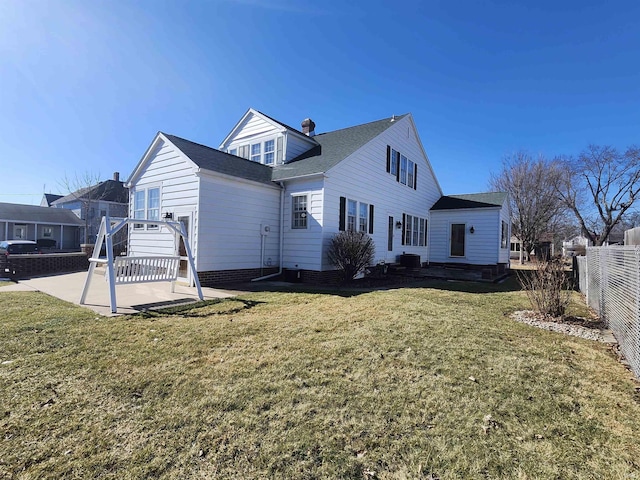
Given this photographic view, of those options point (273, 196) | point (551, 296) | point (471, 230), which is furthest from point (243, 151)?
point (551, 296)

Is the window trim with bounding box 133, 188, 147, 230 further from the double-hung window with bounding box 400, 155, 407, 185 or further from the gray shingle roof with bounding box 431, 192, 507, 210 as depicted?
the gray shingle roof with bounding box 431, 192, 507, 210

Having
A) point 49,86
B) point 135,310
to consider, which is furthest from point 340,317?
point 49,86

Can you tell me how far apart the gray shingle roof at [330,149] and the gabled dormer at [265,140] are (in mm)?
472

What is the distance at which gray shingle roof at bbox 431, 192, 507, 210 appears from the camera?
52.9ft

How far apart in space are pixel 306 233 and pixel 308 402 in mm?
8331

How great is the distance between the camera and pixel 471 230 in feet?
53.6

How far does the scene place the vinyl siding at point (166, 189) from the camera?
9539mm

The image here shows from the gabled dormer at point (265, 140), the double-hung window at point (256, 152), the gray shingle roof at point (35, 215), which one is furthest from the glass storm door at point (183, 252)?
the gray shingle roof at point (35, 215)

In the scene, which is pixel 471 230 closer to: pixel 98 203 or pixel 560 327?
pixel 560 327

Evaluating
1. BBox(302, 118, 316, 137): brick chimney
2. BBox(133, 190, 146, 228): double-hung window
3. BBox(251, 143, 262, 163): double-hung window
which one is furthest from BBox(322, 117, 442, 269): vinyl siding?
BBox(133, 190, 146, 228): double-hung window

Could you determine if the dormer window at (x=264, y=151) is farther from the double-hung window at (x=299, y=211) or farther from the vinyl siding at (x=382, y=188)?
the vinyl siding at (x=382, y=188)

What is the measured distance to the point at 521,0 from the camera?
953 centimetres

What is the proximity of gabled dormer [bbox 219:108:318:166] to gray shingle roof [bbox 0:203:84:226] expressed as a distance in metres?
24.0

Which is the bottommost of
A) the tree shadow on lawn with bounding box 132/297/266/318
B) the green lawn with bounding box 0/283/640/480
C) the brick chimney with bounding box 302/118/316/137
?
the green lawn with bounding box 0/283/640/480
